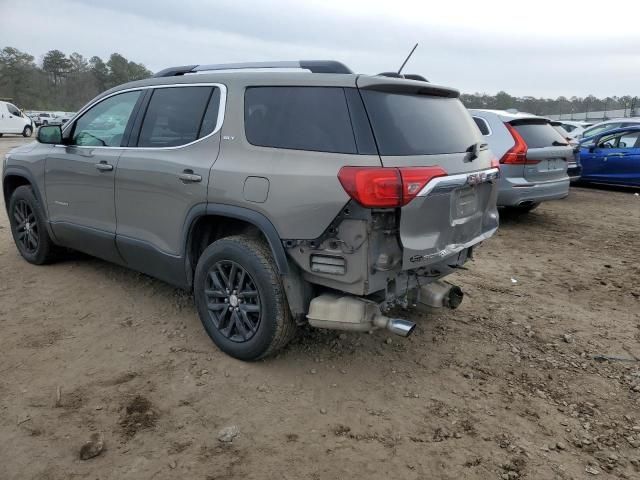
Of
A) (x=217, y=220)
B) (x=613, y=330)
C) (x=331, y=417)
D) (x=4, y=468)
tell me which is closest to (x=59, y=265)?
(x=217, y=220)

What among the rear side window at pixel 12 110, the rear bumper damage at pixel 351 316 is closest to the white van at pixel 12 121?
the rear side window at pixel 12 110

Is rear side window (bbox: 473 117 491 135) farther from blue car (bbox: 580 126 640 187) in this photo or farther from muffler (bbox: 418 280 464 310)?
blue car (bbox: 580 126 640 187)

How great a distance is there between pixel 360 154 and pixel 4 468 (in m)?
2.38

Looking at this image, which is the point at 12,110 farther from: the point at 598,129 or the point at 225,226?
the point at 225,226

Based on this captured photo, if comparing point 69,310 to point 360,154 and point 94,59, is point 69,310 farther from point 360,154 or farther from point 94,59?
point 94,59

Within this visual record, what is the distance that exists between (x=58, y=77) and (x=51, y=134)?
223 feet

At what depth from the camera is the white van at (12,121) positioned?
86.6 feet

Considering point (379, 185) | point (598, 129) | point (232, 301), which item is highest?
point (598, 129)

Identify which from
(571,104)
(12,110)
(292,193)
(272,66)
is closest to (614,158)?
(272,66)

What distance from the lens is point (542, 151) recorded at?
7.22 m

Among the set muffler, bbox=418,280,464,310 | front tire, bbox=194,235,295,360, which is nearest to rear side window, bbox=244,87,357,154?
front tire, bbox=194,235,295,360

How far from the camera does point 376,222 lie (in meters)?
2.80

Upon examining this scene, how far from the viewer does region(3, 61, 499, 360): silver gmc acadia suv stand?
2.85m

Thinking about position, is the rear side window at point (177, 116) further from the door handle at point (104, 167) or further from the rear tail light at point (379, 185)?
the rear tail light at point (379, 185)
